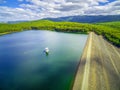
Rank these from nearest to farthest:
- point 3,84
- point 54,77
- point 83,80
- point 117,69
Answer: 1. point 83,80
2. point 3,84
3. point 54,77
4. point 117,69

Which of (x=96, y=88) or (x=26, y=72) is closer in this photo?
(x=96, y=88)

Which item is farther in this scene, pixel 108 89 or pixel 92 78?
pixel 92 78

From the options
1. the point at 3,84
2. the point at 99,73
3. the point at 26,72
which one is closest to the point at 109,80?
the point at 99,73

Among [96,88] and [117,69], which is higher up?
[96,88]

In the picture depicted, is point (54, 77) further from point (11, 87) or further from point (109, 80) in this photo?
point (109, 80)

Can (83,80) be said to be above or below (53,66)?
above

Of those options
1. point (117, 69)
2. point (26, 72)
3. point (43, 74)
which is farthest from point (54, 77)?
point (117, 69)

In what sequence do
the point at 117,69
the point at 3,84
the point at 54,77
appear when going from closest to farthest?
the point at 3,84 → the point at 54,77 → the point at 117,69

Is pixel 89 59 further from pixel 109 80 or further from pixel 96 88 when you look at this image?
pixel 96 88

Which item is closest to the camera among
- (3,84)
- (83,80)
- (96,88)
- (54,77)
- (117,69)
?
(96,88)
